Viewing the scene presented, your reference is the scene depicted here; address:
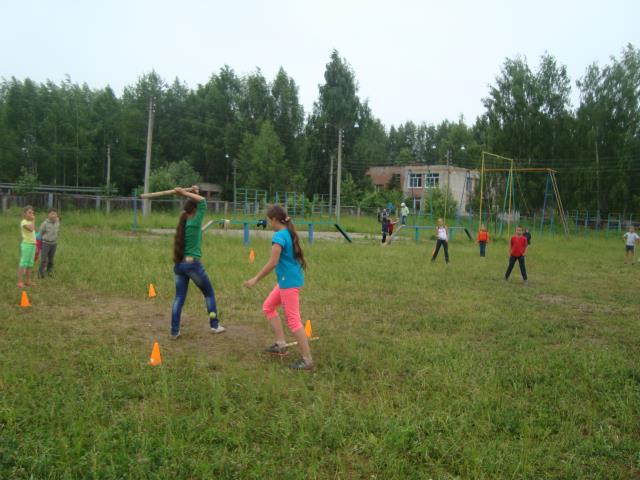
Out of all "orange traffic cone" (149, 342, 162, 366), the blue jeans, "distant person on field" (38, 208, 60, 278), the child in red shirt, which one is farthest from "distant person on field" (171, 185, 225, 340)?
the child in red shirt

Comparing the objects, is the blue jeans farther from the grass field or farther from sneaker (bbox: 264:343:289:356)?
sneaker (bbox: 264:343:289:356)

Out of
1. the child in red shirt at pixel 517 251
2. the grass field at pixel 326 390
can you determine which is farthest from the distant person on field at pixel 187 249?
the child in red shirt at pixel 517 251

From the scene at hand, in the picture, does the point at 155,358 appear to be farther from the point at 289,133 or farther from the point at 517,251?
the point at 289,133

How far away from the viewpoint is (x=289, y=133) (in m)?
58.2

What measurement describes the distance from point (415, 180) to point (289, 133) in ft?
54.5

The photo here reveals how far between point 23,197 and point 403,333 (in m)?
30.1

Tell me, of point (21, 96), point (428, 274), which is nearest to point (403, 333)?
point (428, 274)

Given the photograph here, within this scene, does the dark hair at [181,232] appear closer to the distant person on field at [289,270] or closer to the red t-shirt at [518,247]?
the distant person on field at [289,270]

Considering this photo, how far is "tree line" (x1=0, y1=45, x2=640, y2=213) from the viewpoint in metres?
39.9

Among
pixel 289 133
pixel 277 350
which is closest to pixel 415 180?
pixel 289 133

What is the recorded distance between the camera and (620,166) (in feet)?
128

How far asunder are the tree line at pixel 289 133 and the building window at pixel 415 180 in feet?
15.1

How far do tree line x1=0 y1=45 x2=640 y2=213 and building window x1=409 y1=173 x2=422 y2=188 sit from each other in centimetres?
460

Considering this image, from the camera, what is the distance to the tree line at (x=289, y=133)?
131 ft
